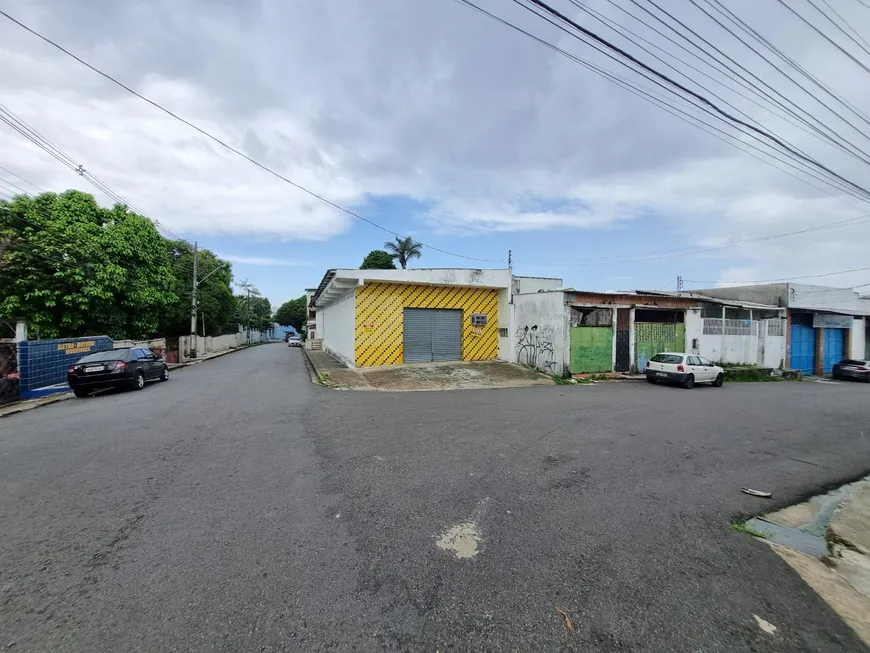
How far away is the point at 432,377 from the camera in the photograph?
15.5 meters

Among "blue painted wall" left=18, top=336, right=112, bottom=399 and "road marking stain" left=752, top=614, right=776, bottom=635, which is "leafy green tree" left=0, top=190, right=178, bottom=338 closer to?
"blue painted wall" left=18, top=336, right=112, bottom=399

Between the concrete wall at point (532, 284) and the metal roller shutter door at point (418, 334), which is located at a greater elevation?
the concrete wall at point (532, 284)

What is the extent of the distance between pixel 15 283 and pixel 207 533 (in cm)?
2246

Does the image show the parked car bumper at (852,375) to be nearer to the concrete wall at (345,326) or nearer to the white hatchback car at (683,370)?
the white hatchback car at (683,370)

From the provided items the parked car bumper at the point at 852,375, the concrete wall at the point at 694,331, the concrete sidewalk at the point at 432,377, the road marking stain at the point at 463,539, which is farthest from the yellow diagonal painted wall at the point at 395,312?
the parked car bumper at the point at 852,375

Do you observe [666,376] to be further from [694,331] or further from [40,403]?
[40,403]

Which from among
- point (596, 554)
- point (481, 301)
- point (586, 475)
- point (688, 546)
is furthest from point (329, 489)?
point (481, 301)

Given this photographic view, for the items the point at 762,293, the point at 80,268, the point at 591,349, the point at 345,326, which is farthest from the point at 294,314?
the point at 762,293

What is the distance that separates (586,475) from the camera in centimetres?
512

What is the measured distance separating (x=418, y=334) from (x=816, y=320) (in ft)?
84.5

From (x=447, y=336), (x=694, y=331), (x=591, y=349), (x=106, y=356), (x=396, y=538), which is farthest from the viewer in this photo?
(x=694, y=331)

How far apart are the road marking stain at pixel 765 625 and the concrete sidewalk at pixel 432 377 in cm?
1115

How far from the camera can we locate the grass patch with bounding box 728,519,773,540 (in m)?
3.80

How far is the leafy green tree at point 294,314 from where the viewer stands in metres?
75.8
